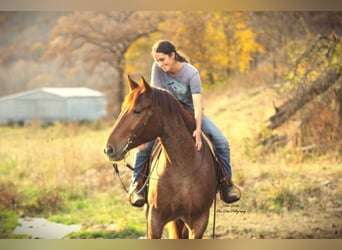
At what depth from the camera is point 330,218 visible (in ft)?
18.4

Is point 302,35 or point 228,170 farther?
point 302,35

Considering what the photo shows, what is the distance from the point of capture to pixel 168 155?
174 inches

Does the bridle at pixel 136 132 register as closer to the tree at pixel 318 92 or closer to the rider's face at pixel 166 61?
the rider's face at pixel 166 61

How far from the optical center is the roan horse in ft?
14.0

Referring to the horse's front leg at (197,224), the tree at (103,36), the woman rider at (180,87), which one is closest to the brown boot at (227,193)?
the woman rider at (180,87)

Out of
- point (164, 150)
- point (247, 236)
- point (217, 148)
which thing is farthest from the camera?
point (247, 236)

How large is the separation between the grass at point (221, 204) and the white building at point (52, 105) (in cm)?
9

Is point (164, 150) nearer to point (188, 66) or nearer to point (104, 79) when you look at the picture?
point (188, 66)

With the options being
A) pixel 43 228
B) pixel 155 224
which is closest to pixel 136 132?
pixel 155 224

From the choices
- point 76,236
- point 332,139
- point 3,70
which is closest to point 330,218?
point 332,139

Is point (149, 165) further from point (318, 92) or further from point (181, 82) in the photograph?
point (318, 92)

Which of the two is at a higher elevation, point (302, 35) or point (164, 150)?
point (302, 35)

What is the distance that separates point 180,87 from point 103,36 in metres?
1.21

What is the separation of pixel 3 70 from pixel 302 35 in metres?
2.84
